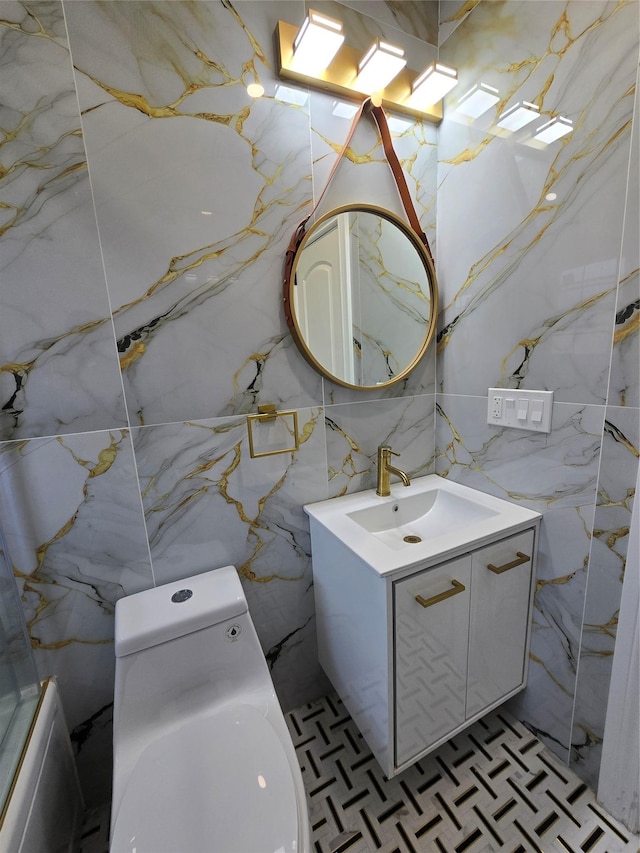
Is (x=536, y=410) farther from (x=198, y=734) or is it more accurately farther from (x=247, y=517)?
(x=198, y=734)

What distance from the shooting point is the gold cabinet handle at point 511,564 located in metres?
1.04

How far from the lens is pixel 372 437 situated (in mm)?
1347

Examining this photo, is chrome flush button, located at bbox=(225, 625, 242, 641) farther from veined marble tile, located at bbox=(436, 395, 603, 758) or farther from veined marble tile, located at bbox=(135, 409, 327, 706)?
veined marble tile, located at bbox=(436, 395, 603, 758)

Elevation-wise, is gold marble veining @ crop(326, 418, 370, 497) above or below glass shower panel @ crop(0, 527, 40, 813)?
above

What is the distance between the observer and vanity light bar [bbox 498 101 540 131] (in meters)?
1.01

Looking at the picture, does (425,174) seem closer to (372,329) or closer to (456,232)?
(456,232)

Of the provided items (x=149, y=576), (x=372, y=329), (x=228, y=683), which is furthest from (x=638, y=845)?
(x=372, y=329)

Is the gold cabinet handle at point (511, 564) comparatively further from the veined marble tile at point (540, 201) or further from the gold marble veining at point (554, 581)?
the veined marble tile at point (540, 201)

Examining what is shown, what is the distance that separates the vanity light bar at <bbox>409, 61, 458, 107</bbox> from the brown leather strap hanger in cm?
15

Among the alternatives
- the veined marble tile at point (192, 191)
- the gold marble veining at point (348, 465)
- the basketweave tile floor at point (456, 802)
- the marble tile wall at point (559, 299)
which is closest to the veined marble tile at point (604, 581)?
the marble tile wall at point (559, 299)

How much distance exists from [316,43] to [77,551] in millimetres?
1583

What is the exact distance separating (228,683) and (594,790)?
3.85 feet

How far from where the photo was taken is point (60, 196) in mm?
867

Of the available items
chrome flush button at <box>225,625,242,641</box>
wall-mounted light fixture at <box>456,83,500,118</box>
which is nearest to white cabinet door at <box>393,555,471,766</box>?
chrome flush button at <box>225,625,242,641</box>
